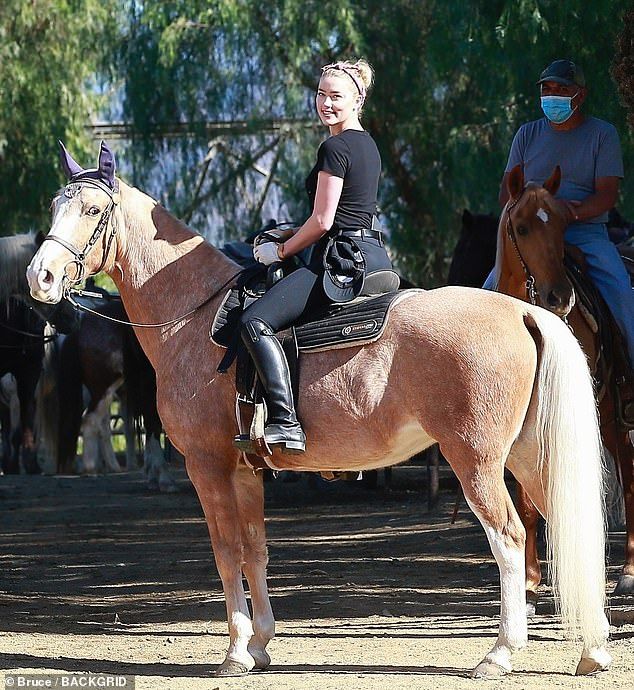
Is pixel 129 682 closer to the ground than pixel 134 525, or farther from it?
farther from it

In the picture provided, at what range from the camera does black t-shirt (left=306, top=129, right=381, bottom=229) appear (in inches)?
211

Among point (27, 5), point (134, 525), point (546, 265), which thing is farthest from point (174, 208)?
point (546, 265)

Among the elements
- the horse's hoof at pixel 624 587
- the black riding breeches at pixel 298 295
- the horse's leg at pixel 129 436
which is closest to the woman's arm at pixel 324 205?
the black riding breeches at pixel 298 295

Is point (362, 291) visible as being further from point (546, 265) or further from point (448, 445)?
point (546, 265)

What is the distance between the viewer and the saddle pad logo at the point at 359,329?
522 cm

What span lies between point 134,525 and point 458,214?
6871mm

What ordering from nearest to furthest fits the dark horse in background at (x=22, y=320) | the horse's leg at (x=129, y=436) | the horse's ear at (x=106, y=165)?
the horse's ear at (x=106, y=165)
the dark horse in background at (x=22, y=320)
the horse's leg at (x=129, y=436)

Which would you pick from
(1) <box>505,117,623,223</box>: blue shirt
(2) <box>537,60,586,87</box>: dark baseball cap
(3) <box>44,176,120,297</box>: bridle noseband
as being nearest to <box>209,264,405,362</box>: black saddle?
(3) <box>44,176,120,297</box>: bridle noseband

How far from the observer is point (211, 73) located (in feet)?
56.5

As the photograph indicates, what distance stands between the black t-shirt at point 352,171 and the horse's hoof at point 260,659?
198cm

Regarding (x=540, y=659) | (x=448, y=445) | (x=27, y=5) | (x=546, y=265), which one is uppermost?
(x=27, y=5)

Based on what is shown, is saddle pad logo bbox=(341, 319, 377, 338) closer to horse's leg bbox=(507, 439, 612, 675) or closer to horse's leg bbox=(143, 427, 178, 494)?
horse's leg bbox=(507, 439, 612, 675)

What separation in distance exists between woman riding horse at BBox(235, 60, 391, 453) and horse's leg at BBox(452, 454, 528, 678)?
2.56 ft

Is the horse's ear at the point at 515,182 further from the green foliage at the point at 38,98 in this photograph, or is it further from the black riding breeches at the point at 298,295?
the green foliage at the point at 38,98
